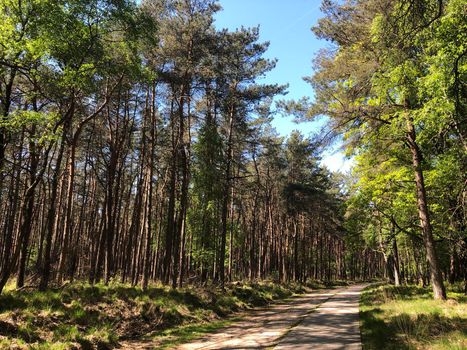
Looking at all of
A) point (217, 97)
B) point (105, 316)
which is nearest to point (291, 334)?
point (105, 316)

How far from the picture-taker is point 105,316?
11.3 metres

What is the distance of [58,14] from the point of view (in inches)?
369

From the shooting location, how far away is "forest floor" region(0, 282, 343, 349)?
28.1 ft

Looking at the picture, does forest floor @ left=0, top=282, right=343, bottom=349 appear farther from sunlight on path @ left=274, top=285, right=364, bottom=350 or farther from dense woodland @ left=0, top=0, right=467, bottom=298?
sunlight on path @ left=274, top=285, right=364, bottom=350

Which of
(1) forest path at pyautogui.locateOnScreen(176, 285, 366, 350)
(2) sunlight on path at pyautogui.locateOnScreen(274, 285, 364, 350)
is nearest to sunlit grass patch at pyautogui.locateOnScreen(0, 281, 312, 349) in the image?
(1) forest path at pyautogui.locateOnScreen(176, 285, 366, 350)

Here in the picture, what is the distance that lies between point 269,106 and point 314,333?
17.6 metres

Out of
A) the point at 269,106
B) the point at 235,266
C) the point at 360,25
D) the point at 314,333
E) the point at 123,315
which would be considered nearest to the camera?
the point at 314,333

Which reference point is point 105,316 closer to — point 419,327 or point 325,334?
point 325,334

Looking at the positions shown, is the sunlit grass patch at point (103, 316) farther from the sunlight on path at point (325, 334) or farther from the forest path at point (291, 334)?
the sunlight on path at point (325, 334)

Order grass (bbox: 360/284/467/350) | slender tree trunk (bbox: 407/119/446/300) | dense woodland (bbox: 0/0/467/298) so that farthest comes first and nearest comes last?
slender tree trunk (bbox: 407/119/446/300)
dense woodland (bbox: 0/0/467/298)
grass (bbox: 360/284/467/350)

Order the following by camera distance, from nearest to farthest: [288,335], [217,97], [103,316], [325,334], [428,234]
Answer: [325,334]
[288,335]
[103,316]
[428,234]
[217,97]

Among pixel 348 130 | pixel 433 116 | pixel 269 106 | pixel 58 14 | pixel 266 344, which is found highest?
pixel 269 106

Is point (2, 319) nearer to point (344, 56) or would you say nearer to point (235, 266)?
point (344, 56)

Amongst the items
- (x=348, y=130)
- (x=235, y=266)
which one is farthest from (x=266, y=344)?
(x=235, y=266)
